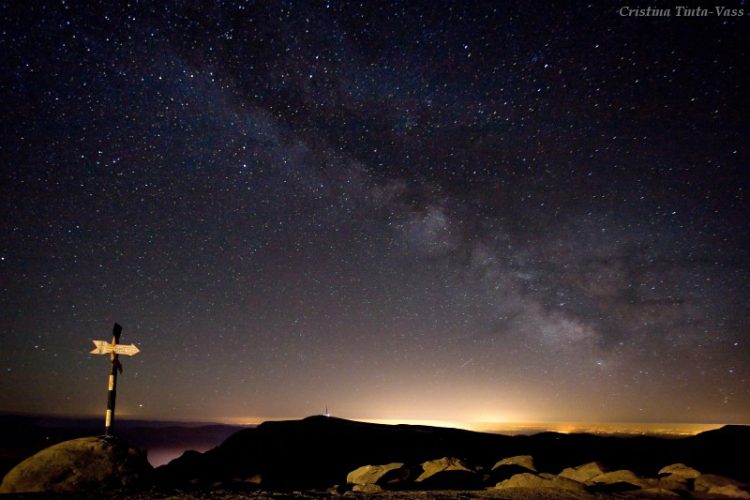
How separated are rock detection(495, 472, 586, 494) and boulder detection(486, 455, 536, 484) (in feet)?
5.11

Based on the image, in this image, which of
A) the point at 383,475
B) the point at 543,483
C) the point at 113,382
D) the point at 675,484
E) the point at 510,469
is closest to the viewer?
the point at 675,484

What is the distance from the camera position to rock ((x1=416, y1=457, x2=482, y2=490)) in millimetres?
11398

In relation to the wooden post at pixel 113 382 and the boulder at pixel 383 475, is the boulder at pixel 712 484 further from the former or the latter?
the wooden post at pixel 113 382

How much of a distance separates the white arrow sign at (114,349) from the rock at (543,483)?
34.9 feet

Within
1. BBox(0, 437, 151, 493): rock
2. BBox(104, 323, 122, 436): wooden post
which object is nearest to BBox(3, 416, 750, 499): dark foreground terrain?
BBox(0, 437, 151, 493): rock

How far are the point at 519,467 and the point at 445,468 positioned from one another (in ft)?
8.67

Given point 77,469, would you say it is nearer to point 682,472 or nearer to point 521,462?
point 521,462

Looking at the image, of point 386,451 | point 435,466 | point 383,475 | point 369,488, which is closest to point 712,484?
point 435,466

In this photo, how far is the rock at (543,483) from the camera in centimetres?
946

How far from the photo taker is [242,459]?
19500 mm

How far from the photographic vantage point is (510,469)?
13.5 meters

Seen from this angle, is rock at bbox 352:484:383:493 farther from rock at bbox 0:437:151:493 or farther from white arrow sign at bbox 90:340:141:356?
white arrow sign at bbox 90:340:141:356

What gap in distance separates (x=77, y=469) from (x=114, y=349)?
3704mm

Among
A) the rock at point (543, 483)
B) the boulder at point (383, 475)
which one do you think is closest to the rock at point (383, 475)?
the boulder at point (383, 475)
